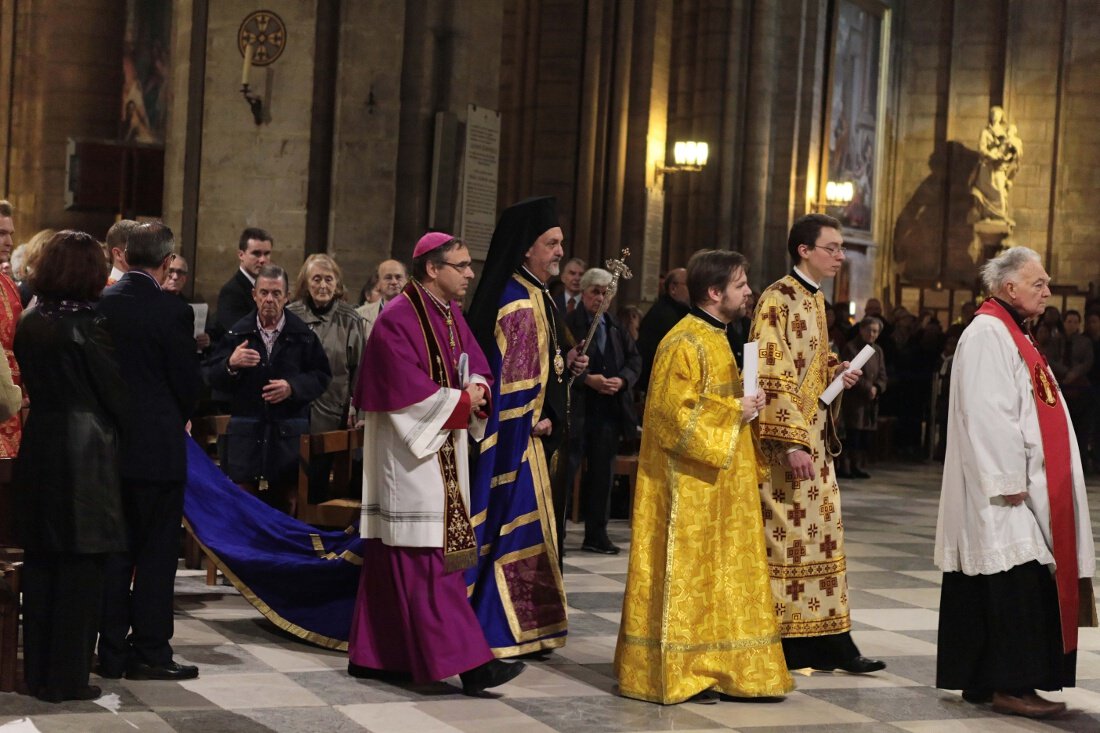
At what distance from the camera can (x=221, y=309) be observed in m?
8.82

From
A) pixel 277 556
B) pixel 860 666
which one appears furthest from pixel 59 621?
pixel 860 666

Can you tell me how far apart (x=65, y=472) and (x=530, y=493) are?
1.99 meters

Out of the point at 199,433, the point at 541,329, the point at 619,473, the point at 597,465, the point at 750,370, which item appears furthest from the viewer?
the point at 619,473

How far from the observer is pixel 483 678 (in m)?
5.92

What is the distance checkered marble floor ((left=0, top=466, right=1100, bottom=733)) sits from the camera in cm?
533

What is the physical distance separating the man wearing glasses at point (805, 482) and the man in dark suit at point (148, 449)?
7.53ft

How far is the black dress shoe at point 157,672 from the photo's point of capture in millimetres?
5844

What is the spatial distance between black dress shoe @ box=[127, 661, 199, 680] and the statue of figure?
23241mm

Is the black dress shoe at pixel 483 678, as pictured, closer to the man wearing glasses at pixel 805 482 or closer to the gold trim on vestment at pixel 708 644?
the gold trim on vestment at pixel 708 644

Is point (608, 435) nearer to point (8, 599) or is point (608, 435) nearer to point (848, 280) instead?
point (8, 599)

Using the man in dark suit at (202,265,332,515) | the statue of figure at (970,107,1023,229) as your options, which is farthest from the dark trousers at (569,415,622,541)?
the statue of figure at (970,107,1023,229)

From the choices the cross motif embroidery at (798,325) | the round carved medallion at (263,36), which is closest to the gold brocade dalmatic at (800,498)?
the cross motif embroidery at (798,325)

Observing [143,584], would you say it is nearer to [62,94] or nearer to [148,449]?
[148,449]

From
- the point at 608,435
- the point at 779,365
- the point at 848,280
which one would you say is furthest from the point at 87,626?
the point at 848,280
